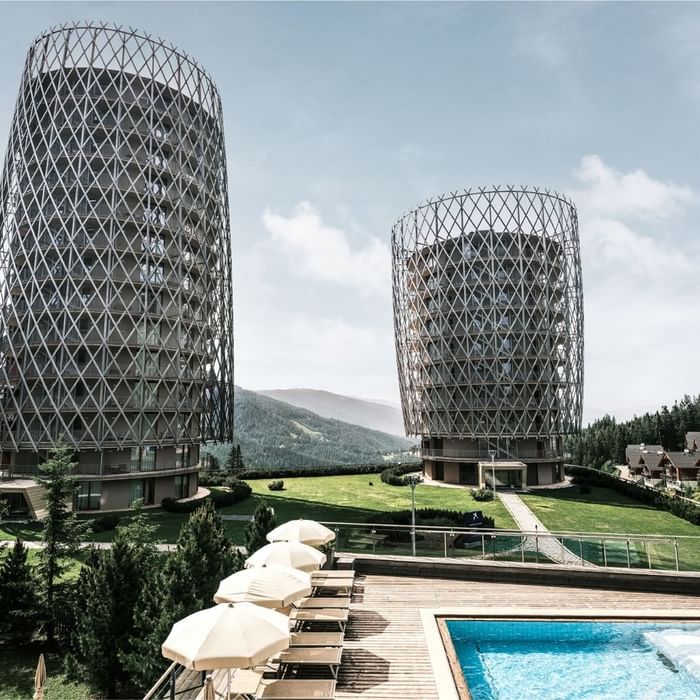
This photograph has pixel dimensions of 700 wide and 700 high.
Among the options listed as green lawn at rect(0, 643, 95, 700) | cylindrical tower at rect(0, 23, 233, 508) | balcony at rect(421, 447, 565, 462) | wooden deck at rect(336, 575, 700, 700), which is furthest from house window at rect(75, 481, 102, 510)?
balcony at rect(421, 447, 565, 462)

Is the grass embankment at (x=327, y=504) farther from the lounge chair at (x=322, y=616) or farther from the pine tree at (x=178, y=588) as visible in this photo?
the lounge chair at (x=322, y=616)

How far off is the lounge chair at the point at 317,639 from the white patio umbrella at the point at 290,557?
234 cm

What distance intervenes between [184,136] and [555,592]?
155 feet

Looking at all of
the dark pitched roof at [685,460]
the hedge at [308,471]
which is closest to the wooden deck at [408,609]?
the hedge at [308,471]

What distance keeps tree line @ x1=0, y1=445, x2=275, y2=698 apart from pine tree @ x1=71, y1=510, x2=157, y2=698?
27 millimetres

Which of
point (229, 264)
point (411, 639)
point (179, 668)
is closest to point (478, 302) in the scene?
point (229, 264)

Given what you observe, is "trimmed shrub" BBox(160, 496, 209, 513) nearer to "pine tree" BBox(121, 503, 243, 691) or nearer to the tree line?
the tree line

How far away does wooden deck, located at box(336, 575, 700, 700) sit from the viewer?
32.8ft

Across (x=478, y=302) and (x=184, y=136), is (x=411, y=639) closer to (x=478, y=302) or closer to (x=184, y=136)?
(x=184, y=136)

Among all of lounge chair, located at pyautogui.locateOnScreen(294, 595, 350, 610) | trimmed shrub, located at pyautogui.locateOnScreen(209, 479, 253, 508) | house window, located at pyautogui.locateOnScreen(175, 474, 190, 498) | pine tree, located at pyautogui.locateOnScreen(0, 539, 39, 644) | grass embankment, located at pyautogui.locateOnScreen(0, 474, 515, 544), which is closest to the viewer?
lounge chair, located at pyautogui.locateOnScreen(294, 595, 350, 610)

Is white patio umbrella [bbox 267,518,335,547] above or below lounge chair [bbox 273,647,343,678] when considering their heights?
above

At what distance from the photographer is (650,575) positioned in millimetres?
16141

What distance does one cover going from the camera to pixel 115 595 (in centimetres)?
1566

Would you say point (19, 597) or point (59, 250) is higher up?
point (59, 250)
